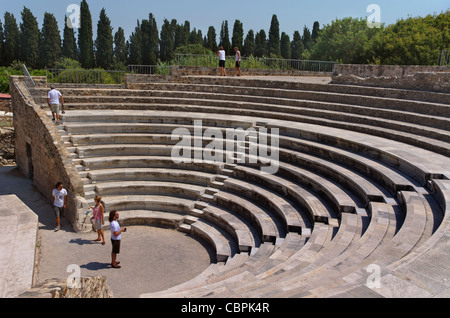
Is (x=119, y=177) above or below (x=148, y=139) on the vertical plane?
below

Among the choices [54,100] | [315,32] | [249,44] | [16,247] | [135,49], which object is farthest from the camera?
[315,32]

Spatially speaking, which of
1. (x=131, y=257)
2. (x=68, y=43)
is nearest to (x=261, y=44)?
(x=68, y=43)

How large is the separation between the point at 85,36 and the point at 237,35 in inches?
856

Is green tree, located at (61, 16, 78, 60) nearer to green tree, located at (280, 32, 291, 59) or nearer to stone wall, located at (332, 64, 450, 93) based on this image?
green tree, located at (280, 32, 291, 59)

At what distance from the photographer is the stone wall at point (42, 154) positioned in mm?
10789

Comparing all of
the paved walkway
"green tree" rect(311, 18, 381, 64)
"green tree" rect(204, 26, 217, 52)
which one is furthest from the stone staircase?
"green tree" rect(204, 26, 217, 52)

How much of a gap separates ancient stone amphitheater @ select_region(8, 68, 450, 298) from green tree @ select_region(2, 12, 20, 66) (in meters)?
38.2

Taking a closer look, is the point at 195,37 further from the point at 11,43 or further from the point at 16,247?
the point at 16,247

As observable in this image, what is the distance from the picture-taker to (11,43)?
46562mm

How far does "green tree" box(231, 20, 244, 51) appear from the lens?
5731 cm

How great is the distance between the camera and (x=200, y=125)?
1374 cm
